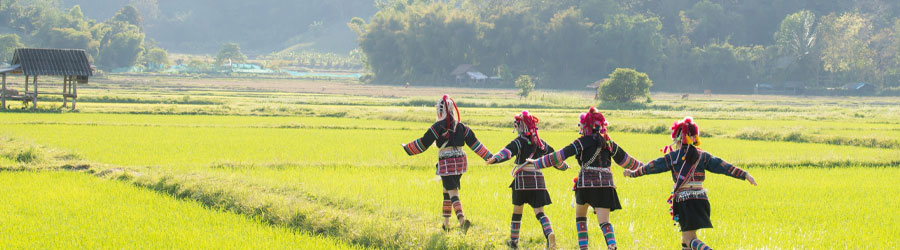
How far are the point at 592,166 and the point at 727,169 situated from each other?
1030 mm

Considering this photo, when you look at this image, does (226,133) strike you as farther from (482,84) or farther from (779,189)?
(482,84)

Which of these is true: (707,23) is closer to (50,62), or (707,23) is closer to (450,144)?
(50,62)

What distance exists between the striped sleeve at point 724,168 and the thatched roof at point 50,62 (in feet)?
78.4

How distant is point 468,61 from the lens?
67.2 metres

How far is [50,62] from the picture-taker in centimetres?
2467

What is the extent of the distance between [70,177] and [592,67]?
56.7 metres

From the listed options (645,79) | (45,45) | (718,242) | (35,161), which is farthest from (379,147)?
(45,45)

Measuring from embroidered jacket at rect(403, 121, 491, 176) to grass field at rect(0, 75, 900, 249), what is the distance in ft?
1.99

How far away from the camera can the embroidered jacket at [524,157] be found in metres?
6.20

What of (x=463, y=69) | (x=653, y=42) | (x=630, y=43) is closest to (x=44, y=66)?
(x=463, y=69)

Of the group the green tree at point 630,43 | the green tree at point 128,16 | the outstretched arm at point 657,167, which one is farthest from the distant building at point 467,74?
the outstretched arm at point 657,167

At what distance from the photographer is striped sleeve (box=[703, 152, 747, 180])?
5.40m

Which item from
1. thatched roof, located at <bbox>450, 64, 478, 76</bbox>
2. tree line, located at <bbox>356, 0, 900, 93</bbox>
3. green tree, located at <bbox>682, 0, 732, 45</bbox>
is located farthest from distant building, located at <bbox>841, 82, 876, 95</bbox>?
thatched roof, located at <bbox>450, 64, 478, 76</bbox>

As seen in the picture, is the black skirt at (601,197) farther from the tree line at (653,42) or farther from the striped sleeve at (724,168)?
the tree line at (653,42)
